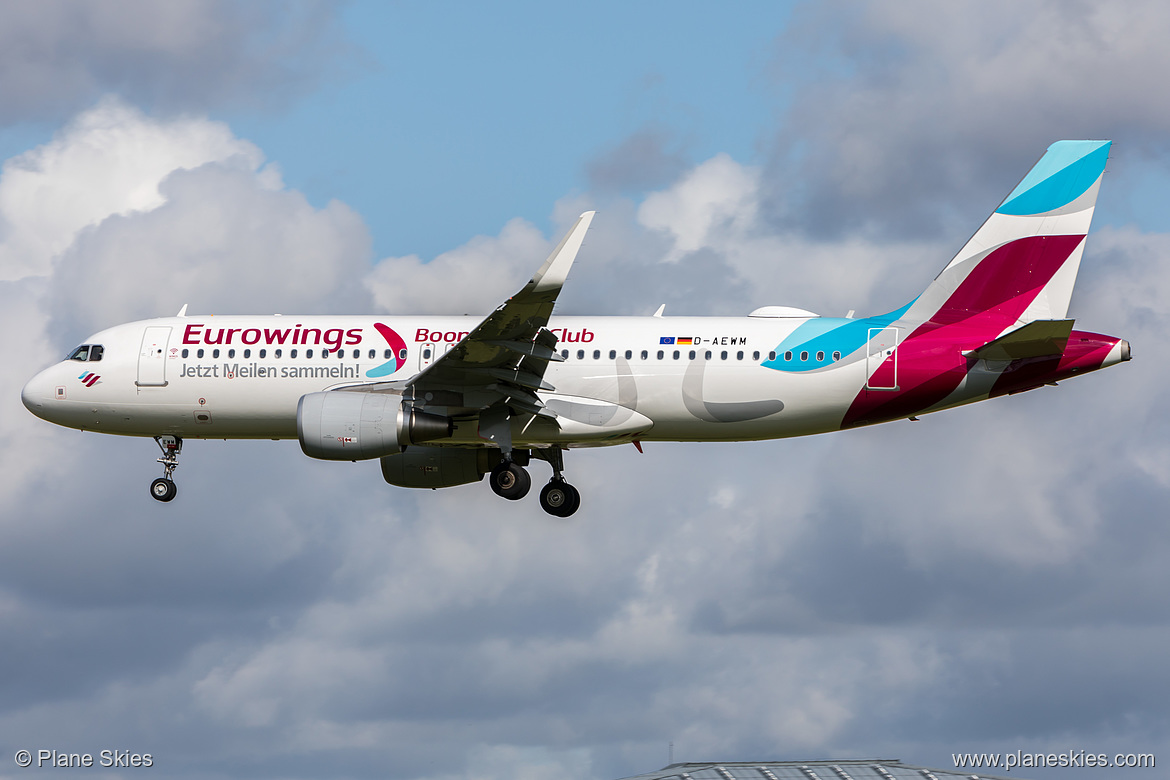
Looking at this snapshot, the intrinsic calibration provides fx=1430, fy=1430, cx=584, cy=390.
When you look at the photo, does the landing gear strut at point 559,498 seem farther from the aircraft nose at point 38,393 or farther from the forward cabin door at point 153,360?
the aircraft nose at point 38,393

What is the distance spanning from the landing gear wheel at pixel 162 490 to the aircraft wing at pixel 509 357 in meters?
9.44

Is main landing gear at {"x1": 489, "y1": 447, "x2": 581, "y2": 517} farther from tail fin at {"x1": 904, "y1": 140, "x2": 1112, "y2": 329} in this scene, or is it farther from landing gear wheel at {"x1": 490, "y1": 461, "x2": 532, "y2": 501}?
tail fin at {"x1": 904, "y1": 140, "x2": 1112, "y2": 329}

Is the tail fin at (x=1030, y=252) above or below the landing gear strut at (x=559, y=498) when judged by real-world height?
above

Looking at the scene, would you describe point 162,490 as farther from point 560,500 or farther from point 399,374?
point 560,500

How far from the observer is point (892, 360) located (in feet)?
130

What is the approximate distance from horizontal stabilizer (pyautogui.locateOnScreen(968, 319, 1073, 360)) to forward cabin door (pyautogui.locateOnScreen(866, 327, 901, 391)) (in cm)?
232

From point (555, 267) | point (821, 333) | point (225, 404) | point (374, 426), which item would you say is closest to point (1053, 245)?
point (821, 333)

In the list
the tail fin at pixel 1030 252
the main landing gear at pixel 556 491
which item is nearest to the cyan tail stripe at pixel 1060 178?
the tail fin at pixel 1030 252

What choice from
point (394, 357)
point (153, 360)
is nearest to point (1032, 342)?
point (394, 357)

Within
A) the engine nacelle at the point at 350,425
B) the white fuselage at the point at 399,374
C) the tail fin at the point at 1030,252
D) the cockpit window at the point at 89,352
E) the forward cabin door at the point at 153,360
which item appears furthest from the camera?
the cockpit window at the point at 89,352

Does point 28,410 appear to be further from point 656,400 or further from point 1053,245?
point 1053,245

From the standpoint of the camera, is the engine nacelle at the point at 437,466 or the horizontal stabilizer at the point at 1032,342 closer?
A: the horizontal stabilizer at the point at 1032,342

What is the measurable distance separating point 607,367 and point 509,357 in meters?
3.33

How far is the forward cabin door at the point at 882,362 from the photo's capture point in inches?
1561
